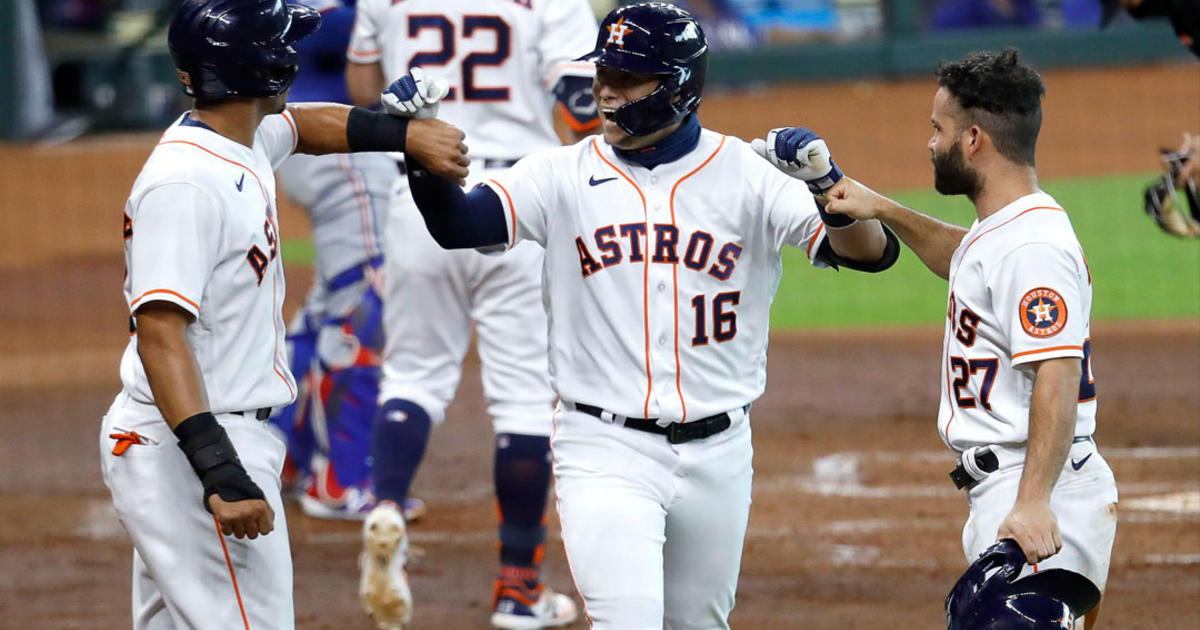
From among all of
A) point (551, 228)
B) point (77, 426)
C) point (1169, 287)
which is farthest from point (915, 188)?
point (551, 228)

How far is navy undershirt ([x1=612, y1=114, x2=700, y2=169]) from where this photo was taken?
3555 mm

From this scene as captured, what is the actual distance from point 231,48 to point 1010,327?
170cm

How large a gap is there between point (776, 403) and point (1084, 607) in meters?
4.62

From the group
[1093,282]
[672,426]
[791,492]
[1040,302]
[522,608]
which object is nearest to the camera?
[1040,302]

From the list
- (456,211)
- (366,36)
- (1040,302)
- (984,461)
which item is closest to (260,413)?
(456,211)

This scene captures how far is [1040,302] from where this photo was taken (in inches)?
122

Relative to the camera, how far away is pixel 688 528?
11.4 ft

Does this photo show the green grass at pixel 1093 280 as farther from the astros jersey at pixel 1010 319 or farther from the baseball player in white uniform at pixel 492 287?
the astros jersey at pixel 1010 319

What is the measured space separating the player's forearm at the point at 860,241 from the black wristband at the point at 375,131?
3.21 feet

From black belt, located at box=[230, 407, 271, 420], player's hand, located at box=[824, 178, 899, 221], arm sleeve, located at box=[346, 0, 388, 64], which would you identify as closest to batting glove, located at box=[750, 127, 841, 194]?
player's hand, located at box=[824, 178, 899, 221]

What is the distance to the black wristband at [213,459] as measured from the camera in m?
2.99

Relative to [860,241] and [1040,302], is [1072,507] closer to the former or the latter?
[1040,302]

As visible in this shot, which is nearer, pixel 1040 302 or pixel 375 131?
pixel 1040 302

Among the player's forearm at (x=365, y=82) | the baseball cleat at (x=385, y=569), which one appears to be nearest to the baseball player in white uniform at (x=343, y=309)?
the player's forearm at (x=365, y=82)
